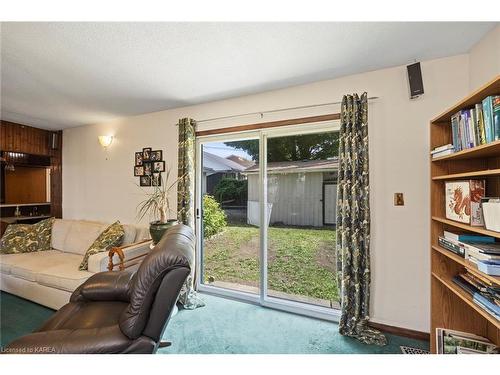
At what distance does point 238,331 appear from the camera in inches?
84.2

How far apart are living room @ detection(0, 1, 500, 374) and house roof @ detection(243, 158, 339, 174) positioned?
11mm

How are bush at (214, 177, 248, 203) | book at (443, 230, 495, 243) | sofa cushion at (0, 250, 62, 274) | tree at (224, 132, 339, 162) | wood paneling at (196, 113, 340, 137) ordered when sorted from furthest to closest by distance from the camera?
1. bush at (214, 177, 248, 203)
2. sofa cushion at (0, 250, 62, 274)
3. tree at (224, 132, 339, 162)
4. wood paneling at (196, 113, 340, 137)
5. book at (443, 230, 495, 243)

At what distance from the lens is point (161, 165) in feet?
10.3

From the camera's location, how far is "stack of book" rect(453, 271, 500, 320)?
1.18 m

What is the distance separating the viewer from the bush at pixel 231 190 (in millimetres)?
2865

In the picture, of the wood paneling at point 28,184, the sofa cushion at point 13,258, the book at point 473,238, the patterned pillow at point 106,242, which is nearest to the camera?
the book at point 473,238

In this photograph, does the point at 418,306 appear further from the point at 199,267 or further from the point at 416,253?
the point at 199,267

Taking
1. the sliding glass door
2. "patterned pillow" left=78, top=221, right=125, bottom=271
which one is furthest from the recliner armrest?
the sliding glass door

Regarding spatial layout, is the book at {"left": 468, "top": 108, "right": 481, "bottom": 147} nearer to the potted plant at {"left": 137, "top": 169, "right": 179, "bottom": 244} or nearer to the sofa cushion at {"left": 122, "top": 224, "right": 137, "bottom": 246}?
the potted plant at {"left": 137, "top": 169, "right": 179, "bottom": 244}

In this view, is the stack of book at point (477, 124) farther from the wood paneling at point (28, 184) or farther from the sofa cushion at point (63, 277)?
the wood paneling at point (28, 184)

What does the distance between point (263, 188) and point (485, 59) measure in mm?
2049

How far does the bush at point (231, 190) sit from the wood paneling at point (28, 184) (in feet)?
12.4

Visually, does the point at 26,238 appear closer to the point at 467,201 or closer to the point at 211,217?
the point at 211,217

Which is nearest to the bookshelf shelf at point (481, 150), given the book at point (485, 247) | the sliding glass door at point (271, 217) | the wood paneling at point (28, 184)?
the book at point (485, 247)
